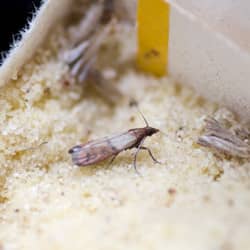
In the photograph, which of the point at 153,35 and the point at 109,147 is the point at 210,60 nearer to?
the point at 153,35

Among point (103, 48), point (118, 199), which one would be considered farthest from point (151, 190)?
point (103, 48)

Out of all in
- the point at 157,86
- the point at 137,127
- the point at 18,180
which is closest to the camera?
the point at 18,180

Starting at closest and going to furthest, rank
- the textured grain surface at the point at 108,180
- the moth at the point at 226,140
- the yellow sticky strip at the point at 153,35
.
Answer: the textured grain surface at the point at 108,180
the moth at the point at 226,140
the yellow sticky strip at the point at 153,35

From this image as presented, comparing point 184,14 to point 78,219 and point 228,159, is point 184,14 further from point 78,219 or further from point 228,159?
point 78,219

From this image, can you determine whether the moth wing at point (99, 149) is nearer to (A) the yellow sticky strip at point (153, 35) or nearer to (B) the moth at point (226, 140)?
(B) the moth at point (226, 140)

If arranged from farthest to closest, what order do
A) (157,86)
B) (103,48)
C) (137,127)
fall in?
1. (103,48)
2. (157,86)
3. (137,127)

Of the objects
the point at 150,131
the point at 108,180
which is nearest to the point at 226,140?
the point at 150,131

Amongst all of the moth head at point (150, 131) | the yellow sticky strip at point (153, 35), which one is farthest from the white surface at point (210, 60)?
the moth head at point (150, 131)
